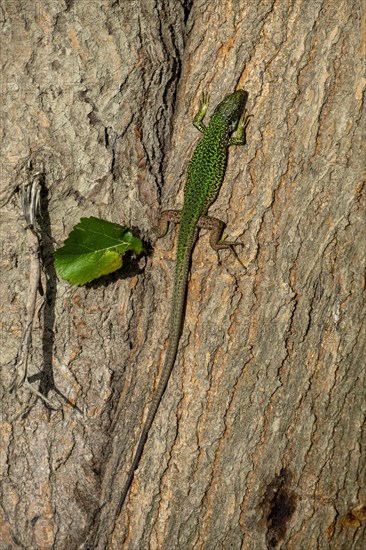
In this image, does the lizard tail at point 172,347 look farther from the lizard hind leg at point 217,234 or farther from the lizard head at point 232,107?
the lizard head at point 232,107

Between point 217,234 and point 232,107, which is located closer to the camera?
point 217,234

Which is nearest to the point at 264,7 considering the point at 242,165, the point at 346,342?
the point at 242,165

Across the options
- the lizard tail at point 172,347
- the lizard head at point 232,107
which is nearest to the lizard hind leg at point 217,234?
the lizard tail at point 172,347

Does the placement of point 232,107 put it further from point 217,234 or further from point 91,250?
point 91,250

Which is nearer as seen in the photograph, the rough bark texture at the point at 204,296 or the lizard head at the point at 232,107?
the rough bark texture at the point at 204,296

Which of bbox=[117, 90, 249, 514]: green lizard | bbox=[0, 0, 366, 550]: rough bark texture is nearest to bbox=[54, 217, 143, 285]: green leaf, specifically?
bbox=[0, 0, 366, 550]: rough bark texture

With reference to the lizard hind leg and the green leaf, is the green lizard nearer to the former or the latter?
the lizard hind leg

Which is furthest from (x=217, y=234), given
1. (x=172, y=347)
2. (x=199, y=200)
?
(x=172, y=347)
